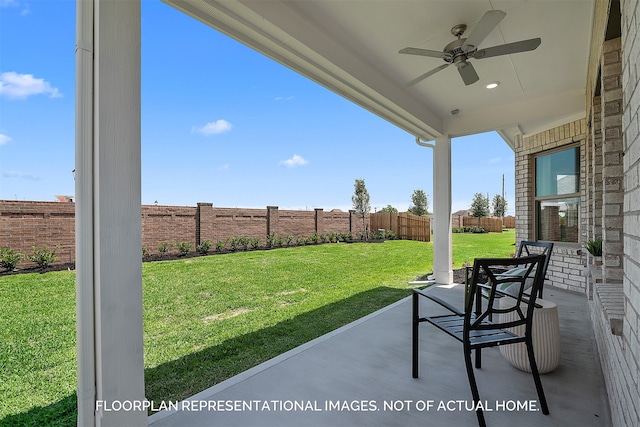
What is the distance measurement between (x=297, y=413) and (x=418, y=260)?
6812 millimetres

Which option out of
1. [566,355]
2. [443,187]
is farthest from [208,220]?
[566,355]

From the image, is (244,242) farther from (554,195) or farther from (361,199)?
(554,195)

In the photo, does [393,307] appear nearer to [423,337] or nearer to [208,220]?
[423,337]

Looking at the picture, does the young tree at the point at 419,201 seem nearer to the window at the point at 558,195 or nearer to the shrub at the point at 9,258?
the window at the point at 558,195

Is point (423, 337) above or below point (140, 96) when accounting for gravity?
below

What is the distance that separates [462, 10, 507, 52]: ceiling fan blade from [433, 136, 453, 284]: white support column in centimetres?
266

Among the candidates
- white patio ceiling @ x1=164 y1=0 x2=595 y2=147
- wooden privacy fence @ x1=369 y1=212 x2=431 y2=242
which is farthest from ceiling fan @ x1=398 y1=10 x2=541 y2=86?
wooden privacy fence @ x1=369 y1=212 x2=431 y2=242

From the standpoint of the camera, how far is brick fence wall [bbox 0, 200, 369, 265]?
550 cm

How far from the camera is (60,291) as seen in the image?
4508 mm

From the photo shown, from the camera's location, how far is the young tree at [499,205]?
24094mm

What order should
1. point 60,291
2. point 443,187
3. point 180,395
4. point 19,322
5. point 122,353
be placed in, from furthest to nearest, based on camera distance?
point 443,187
point 60,291
point 19,322
point 180,395
point 122,353

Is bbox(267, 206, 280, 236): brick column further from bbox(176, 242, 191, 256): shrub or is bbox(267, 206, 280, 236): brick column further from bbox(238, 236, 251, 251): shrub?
bbox(176, 242, 191, 256): shrub

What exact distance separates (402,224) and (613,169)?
12389mm

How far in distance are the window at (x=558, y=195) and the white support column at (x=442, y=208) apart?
1.48m
